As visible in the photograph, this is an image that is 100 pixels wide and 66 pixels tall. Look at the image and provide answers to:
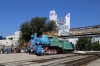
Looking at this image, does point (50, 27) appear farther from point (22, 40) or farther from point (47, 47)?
point (47, 47)

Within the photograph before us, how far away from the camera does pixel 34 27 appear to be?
7750cm

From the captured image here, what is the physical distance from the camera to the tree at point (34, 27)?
76.3m

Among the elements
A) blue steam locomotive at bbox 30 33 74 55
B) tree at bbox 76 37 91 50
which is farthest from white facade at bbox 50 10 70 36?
blue steam locomotive at bbox 30 33 74 55

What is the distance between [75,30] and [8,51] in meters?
16.8

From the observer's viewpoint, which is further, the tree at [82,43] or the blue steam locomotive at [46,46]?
the tree at [82,43]

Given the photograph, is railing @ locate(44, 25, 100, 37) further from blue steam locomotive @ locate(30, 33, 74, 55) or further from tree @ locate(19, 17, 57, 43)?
tree @ locate(19, 17, 57, 43)

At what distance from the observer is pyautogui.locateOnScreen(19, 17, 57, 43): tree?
76.3 metres

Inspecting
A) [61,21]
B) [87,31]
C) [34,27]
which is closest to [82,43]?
[34,27]

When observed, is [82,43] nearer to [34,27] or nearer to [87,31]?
[34,27]

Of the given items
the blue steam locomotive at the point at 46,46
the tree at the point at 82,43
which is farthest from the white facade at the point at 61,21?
the blue steam locomotive at the point at 46,46

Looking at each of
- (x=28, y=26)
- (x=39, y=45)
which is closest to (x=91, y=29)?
(x=39, y=45)

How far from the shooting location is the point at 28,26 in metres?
77.4

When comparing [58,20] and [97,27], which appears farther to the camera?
[58,20]

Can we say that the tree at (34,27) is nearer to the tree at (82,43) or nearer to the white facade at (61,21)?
the tree at (82,43)
